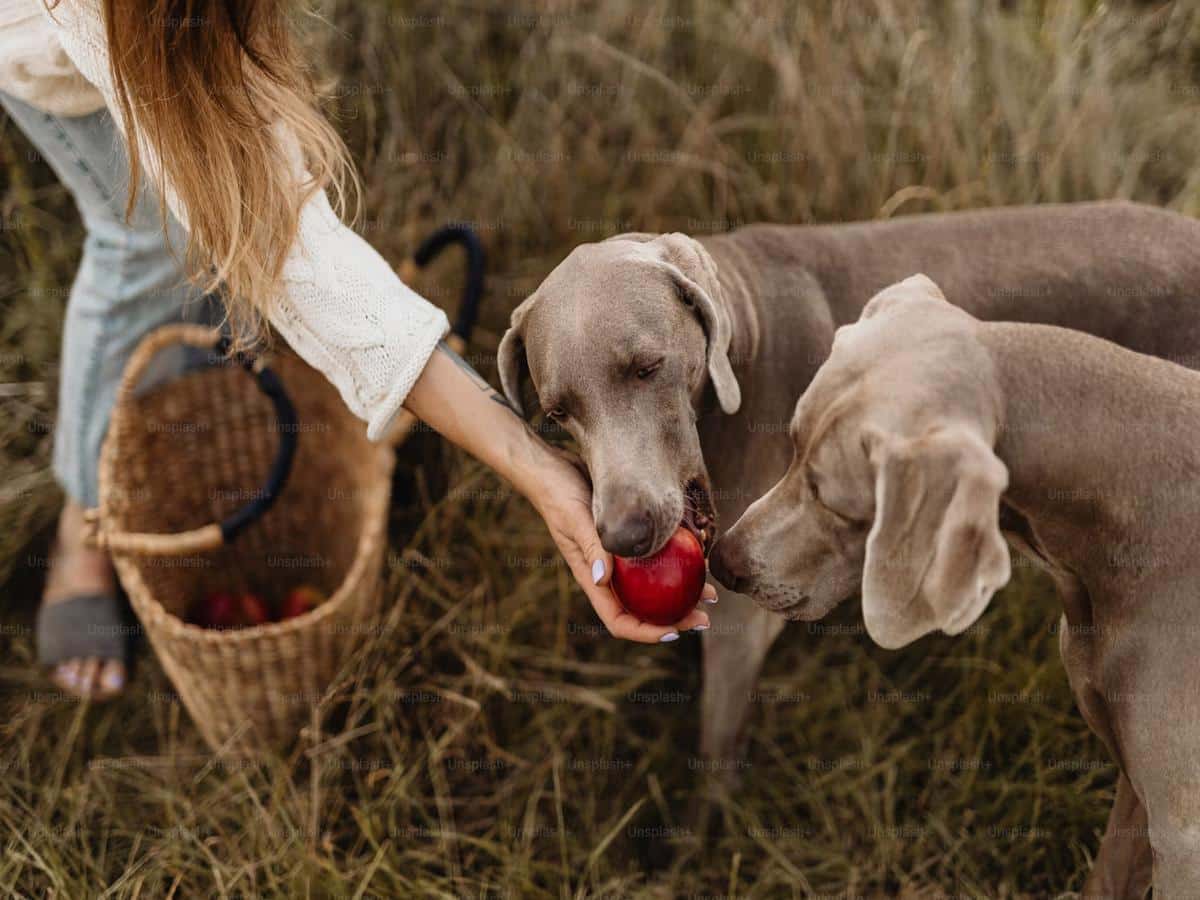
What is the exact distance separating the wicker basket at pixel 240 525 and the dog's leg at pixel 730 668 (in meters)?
0.95

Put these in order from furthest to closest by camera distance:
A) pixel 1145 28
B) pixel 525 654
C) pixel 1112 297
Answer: pixel 1145 28 < pixel 525 654 < pixel 1112 297

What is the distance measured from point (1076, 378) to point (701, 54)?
2.59m

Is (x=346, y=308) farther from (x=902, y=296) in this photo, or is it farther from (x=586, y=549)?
(x=902, y=296)

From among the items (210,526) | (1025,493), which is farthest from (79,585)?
(1025,493)

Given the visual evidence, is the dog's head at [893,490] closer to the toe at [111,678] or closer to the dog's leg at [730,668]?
the dog's leg at [730,668]

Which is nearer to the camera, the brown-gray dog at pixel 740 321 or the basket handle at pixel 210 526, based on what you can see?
the brown-gray dog at pixel 740 321

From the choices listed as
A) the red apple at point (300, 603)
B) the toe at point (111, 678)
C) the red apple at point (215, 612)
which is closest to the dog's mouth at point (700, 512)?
the red apple at point (300, 603)

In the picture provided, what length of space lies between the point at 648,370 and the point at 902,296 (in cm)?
53

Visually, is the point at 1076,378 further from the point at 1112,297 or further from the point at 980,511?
the point at 1112,297

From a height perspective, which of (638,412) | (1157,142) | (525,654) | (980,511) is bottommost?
(525,654)

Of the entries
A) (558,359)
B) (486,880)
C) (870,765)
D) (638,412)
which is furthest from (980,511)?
(486,880)

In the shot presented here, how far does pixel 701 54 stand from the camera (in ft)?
14.1

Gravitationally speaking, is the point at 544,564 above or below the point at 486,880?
above

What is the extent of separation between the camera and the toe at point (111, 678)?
3.42 meters
